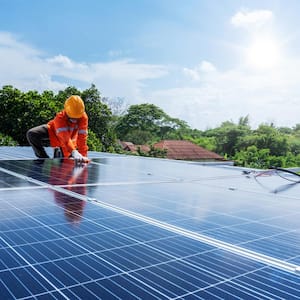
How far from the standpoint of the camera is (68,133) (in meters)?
8.12

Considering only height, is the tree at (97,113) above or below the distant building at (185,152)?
above

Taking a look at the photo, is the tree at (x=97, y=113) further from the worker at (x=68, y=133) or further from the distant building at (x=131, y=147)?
the worker at (x=68, y=133)

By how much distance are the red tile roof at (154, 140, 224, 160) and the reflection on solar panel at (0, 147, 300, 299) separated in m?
27.1

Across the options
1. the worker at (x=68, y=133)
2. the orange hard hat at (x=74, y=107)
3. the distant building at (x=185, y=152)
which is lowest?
the distant building at (x=185, y=152)

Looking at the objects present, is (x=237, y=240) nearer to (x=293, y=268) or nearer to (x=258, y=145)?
(x=293, y=268)

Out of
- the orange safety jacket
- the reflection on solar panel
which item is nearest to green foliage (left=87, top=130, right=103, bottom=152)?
the orange safety jacket

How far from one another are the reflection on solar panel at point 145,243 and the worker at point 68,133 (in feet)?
12.3

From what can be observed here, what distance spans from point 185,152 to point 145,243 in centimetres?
2994

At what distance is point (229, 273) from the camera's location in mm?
1896

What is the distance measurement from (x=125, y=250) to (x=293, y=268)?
932 mm

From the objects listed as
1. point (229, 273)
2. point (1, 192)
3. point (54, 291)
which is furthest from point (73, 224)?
point (1, 192)

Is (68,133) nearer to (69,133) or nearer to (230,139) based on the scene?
(69,133)

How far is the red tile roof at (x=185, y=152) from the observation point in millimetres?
31416

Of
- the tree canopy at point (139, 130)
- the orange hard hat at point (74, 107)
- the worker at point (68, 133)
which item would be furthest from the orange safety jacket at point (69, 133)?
the tree canopy at point (139, 130)
